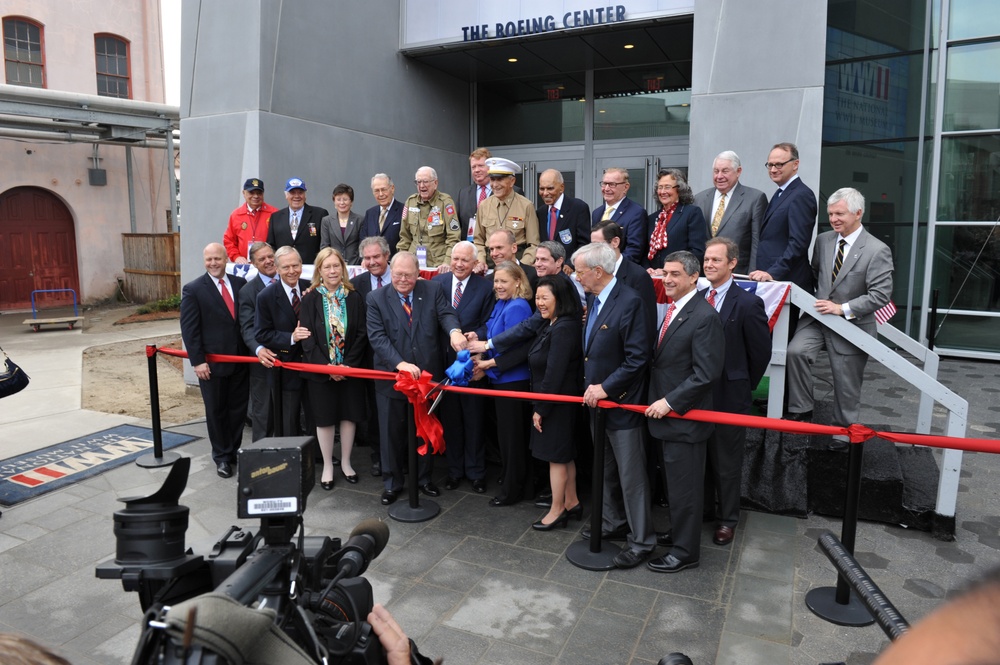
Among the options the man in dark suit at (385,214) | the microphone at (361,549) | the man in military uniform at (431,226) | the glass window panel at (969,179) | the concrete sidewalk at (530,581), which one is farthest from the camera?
the glass window panel at (969,179)

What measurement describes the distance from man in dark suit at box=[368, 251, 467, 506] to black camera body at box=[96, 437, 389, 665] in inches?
157

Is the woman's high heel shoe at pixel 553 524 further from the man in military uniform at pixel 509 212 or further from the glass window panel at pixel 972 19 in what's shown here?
the glass window panel at pixel 972 19

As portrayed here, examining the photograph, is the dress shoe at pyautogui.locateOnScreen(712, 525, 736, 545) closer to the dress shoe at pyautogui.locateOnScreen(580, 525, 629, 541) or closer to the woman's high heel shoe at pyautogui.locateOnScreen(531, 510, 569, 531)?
the dress shoe at pyautogui.locateOnScreen(580, 525, 629, 541)

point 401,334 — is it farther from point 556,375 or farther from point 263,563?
point 263,563

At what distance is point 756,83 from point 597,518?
599 centimetres

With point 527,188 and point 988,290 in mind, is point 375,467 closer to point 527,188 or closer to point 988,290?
point 527,188

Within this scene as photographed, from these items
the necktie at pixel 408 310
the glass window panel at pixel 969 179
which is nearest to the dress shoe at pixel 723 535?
the necktie at pixel 408 310

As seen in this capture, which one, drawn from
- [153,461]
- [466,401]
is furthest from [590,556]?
[153,461]

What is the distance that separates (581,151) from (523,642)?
10.7 meters

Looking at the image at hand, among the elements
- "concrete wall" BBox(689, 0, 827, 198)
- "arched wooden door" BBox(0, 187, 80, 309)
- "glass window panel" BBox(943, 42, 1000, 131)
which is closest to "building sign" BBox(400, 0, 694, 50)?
"concrete wall" BBox(689, 0, 827, 198)

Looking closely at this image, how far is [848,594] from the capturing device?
13.9ft

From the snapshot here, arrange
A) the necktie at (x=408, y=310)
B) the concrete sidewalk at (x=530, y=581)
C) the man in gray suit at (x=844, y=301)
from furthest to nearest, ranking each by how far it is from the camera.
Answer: the necktie at (x=408, y=310) < the man in gray suit at (x=844, y=301) < the concrete sidewalk at (x=530, y=581)

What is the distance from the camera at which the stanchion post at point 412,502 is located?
560cm

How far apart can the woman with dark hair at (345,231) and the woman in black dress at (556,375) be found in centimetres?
335
